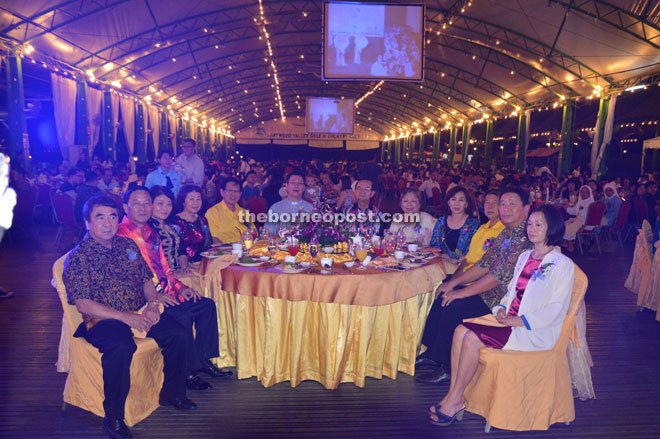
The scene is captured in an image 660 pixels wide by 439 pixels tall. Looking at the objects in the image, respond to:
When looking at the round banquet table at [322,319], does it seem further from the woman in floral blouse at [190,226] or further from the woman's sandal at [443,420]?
the woman's sandal at [443,420]

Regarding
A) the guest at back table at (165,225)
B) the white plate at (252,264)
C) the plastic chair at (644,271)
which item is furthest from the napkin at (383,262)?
the plastic chair at (644,271)

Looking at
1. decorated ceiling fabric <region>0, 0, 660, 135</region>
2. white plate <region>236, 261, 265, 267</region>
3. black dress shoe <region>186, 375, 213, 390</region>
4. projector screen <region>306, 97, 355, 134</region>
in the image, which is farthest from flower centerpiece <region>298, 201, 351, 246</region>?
projector screen <region>306, 97, 355, 134</region>

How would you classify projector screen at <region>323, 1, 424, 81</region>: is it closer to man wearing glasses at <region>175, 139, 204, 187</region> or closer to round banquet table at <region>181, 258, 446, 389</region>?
man wearing glasses at <region>175, 139, 204, 187</region>

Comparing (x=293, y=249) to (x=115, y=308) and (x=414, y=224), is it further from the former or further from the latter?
(x=414, y=224)

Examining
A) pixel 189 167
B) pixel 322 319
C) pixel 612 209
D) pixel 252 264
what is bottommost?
pixel 322 319

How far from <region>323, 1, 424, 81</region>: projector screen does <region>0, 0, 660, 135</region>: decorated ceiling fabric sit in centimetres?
456

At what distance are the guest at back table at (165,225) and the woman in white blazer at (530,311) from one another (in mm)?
2032

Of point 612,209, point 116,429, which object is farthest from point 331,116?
point 116,429

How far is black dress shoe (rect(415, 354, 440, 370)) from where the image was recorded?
345 centimetres

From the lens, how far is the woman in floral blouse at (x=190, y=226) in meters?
3.57

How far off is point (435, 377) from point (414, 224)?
132 centimetres

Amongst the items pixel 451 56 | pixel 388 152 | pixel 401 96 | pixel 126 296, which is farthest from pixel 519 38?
pixel 388 152

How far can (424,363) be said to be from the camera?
3.48 m

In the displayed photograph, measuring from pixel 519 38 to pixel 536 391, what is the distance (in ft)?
44.8
